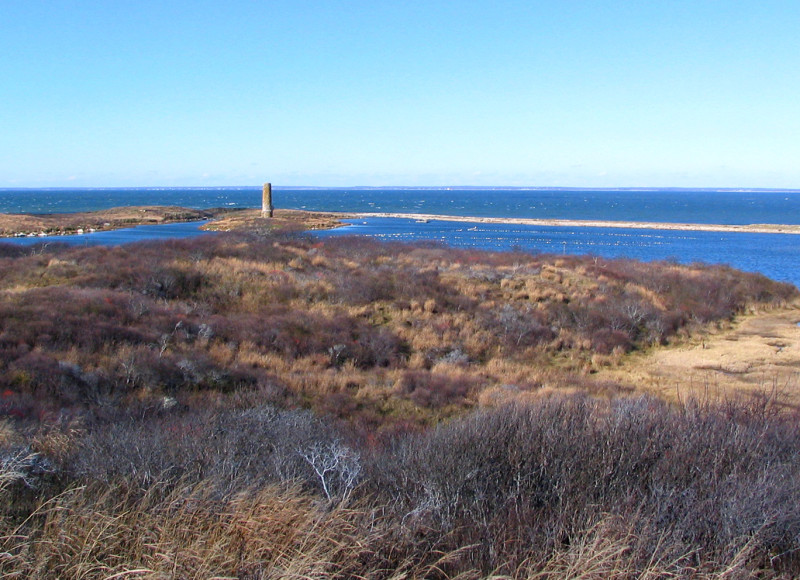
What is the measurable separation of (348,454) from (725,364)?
15435mm

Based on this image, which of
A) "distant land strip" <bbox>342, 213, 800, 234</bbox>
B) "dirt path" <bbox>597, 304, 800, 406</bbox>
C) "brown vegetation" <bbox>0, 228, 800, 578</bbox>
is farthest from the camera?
"distant land strip" <bbox>342, 213, 800, 234</bbox>

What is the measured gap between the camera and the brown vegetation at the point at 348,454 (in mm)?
4219

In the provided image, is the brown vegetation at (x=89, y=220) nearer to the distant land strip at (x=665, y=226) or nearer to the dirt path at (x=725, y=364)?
Answer: the distant land strip at (x=665, y=226)

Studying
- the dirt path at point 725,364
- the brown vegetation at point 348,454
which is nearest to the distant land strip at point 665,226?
the dirt path at point 725,364

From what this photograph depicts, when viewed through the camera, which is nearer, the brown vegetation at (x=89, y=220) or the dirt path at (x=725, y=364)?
the dirt path at (x=725, y=364)

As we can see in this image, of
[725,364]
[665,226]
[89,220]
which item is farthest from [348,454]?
[665,226]

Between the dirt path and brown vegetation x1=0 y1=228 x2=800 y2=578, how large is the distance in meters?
1.04

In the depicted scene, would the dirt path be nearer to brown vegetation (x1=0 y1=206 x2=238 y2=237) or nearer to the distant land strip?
brown vegetation (x1=0 y1=206 x2=238 y2=237)

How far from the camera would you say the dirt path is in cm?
1564

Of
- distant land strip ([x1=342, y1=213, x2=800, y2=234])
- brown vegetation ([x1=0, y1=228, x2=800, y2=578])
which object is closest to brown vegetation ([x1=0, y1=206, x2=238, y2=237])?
distant land strip ([x1=342, y1=213, x2=800, y2=234])

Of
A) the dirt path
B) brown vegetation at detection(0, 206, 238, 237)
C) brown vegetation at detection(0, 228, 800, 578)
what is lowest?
the dirt path

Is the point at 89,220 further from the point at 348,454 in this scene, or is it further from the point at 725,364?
the point at 348,454

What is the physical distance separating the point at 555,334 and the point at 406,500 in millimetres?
15769

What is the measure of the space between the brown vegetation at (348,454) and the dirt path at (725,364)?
1.04 metres
